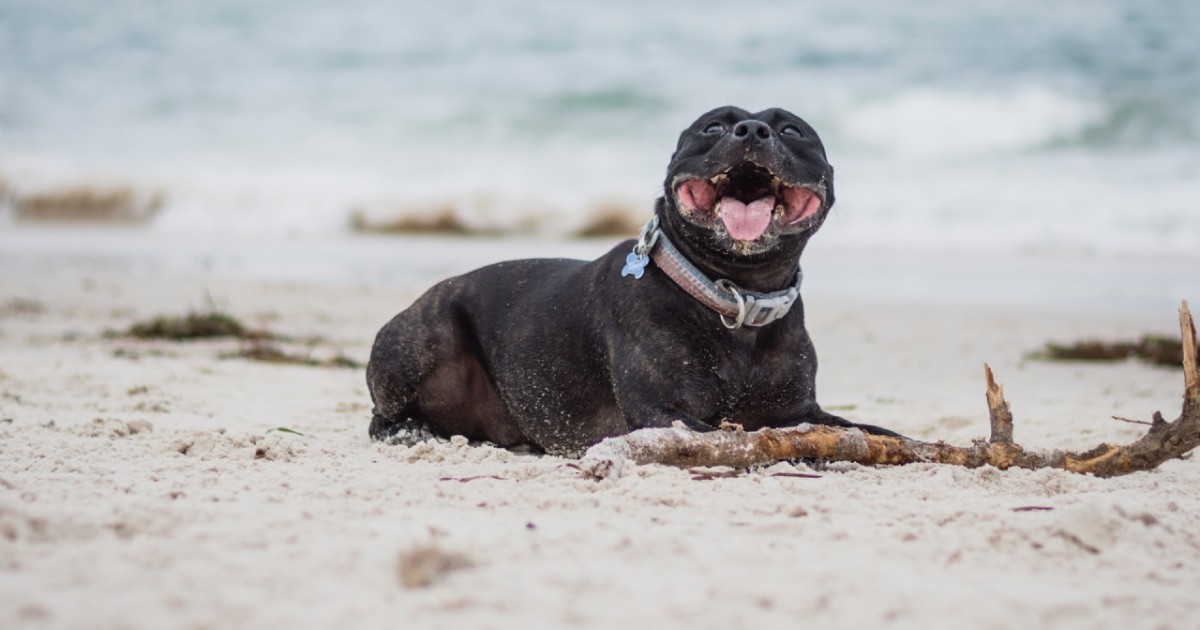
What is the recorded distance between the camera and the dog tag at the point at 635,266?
455 cm

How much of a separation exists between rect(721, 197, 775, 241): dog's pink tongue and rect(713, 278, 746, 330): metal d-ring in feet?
0.64

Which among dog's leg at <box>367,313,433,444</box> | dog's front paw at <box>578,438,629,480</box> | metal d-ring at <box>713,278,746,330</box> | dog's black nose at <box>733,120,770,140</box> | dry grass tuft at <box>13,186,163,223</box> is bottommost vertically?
dry grass tuft at <box>13,186,163,223</box>

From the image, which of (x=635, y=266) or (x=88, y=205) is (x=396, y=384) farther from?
(x=88, y=205)

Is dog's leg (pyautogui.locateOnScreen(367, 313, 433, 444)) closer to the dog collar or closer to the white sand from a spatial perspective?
the white sand

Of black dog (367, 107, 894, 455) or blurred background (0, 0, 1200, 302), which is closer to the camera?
black dog (367, 107, 894, 455)

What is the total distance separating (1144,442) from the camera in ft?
12.7

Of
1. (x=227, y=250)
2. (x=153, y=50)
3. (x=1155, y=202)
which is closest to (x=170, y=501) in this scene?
(x=227, y=250)

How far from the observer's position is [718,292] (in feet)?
14.3

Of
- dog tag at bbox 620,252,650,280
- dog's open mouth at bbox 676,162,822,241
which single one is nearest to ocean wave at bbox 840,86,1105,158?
dog's open mouth at bbox 676,162,822,241

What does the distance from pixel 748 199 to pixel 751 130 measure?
36 cm

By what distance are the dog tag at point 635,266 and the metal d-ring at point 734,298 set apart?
0.32 m

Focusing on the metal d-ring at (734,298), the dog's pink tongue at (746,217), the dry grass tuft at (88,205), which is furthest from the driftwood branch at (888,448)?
the dry grass tuft at (88,205)

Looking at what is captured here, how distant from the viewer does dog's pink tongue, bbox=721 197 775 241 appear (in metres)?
4.29

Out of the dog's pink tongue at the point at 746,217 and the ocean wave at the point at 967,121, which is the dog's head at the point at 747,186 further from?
the ocean wave at the point at 967,121
